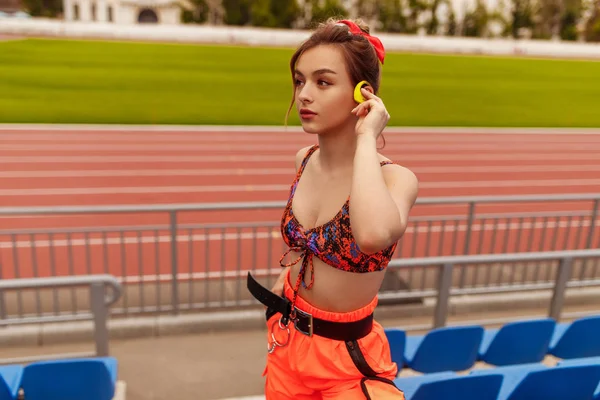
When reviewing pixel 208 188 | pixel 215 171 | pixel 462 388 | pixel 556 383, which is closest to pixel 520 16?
pixel 215 171

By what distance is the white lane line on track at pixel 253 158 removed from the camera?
13.1 metres

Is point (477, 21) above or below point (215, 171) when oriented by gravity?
above

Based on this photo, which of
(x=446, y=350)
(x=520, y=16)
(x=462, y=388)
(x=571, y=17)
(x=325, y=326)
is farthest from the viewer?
(x=520, y=16)

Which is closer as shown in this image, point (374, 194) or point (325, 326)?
point (374, 194)

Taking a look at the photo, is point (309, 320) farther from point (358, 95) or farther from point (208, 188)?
point (208, 188)

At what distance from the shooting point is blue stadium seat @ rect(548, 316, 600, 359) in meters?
4.00

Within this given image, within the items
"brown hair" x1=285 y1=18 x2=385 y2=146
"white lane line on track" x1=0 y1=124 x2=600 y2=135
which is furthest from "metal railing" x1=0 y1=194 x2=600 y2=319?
"white lane line on track" x1=0 y1=124 x2=600 y2=135

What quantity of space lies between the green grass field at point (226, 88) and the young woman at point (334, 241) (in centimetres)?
1728

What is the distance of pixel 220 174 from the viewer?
1261 cm

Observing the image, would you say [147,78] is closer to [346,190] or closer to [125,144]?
[125,144]

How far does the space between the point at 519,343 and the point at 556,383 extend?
1.03m

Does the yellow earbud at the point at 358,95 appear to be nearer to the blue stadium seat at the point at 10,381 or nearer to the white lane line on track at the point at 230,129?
the blue stadium seat at the point at 10,381

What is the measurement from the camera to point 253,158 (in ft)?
46.4

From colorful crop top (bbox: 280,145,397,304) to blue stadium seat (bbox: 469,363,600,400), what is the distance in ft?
4.29
